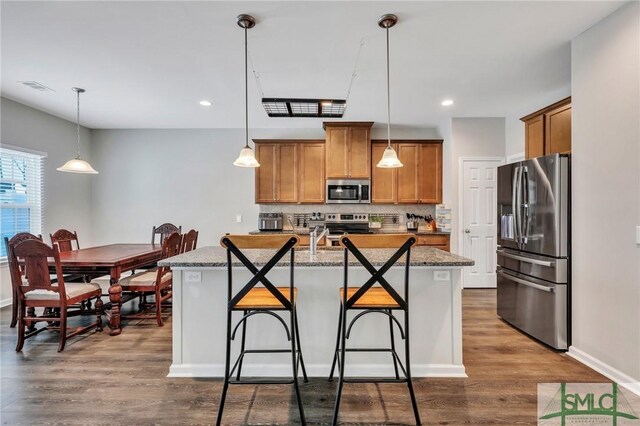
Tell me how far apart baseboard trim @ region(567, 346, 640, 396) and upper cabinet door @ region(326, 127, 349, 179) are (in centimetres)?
334

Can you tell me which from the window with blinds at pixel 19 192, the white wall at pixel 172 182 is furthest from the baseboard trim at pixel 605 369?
the window with blinds at pixel 19 192

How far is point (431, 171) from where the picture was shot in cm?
489

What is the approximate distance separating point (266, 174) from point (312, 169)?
2.47 ft

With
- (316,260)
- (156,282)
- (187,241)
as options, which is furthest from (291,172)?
(316,260)

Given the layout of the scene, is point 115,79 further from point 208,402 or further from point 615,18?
point 615,18

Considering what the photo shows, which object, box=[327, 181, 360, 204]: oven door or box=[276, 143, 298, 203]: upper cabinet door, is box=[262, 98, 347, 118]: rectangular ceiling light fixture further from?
box=[327, 181, 360, 204]: oven door

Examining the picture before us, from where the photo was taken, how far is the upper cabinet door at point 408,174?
4.89 m

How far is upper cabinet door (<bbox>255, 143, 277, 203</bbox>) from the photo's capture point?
16.1 feet

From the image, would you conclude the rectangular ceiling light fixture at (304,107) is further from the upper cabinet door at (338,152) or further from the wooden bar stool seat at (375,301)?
the wooden bar stool seat at (375,301)

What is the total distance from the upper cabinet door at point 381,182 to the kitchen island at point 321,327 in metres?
2.80

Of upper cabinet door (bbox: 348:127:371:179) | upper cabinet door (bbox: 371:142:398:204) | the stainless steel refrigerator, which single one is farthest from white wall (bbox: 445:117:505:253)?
the stainless steel refrigerator

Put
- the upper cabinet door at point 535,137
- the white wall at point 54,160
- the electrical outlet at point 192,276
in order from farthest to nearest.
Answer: the white wall at point 54,160
the upper cabinet door at point 535,137
the electrical outlet at point 192,276

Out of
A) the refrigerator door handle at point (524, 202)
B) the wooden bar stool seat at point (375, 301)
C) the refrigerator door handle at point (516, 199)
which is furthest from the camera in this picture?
the refrigerator door handle at point (516, 199)

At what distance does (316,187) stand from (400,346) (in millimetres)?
3147
